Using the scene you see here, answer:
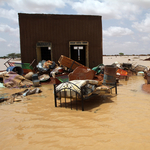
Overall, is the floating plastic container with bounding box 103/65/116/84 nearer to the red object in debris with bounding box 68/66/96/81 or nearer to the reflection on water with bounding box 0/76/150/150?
the red object in debris with bounding box 68/66/96/81

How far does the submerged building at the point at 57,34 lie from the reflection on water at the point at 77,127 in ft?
28.2

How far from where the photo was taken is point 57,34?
13.2 m

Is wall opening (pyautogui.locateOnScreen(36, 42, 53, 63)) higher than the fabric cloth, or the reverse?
wall opening (pyautogui.locateOnScreen(36, 42, 53, 63))

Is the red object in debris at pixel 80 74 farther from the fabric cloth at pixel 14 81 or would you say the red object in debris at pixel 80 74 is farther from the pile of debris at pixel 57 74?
the fabric cloth at pixel 14 81

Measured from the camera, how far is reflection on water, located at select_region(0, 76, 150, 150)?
288cm

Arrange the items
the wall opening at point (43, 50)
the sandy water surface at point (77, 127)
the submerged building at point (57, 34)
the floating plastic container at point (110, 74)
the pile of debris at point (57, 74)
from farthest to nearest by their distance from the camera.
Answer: the wall opening at point (43, 50), the submerged building at point (57, 34), the pile of debris at point (57, 74), the floating plastic container at point (110, 74), the sandy water surface at point (77, 127)

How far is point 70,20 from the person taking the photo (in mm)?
13289

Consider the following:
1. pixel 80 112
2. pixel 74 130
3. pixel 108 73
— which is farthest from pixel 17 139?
pixel 108 73

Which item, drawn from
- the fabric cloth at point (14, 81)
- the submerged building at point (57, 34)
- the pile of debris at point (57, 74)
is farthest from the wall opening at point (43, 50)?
the fabric cloth at point (14, 81)

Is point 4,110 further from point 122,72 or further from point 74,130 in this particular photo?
point 122,72

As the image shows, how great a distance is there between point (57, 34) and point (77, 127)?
11.0 m

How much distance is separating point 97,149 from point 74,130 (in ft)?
2.73

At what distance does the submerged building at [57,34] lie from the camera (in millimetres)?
12922

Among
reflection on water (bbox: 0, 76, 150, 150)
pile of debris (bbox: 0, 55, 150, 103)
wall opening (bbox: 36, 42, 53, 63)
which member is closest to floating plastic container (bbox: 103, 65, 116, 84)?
pile of debris (bbox: 0, 55, 150, 103)
